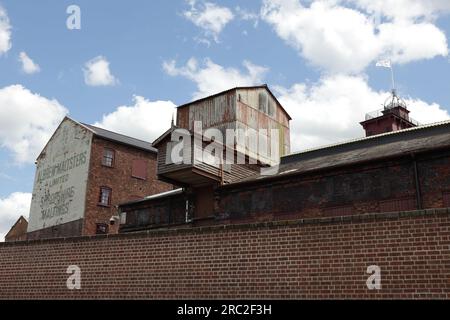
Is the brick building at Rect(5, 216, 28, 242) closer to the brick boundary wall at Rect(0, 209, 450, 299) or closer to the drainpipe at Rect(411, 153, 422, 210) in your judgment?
the brick boundary wall at Rect(0, 209, 450, 299)

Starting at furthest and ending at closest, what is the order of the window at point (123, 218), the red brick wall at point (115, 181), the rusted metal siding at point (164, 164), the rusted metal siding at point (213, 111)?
1. the red brick wall at point (115, 181)
2. the rusted metal siding at point (213, 111)
3. the window at point (123, 218)
4. the rusted metal siding at point (164, 164)

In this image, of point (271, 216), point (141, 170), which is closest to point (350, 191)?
point (271, 216)

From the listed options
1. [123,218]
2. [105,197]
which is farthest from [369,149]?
[105,197]

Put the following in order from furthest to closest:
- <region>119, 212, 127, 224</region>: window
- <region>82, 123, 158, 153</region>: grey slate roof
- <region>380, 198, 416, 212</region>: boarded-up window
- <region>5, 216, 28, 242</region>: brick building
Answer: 1. <region>5, 216, 28, 242</region>: brick building
2. <region>82, 123, 158, 153</region>: grey slate roof
3. <region>119, 212, 127, 224</region>: window
4. <region>380, 198, 416, 212</region>: boarded-up window

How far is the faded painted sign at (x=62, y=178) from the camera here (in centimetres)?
3262

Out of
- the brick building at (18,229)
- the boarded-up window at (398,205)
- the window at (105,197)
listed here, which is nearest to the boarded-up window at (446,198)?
the boarded-up window at (398,205)

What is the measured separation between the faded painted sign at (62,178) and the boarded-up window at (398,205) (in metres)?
21.5

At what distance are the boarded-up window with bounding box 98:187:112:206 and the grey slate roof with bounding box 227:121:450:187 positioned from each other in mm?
14668

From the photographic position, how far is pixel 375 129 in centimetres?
4412

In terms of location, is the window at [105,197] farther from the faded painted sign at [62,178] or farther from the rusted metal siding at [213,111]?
the rusted metal siding at [213,111]

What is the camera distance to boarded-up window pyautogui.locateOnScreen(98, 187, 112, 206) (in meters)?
32.6

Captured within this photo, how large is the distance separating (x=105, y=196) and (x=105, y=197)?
3.0 inches

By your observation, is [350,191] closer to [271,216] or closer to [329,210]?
[329,210]

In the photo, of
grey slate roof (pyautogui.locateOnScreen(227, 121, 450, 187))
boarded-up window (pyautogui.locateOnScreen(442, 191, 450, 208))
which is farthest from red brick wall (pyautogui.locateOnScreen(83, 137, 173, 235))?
boarded-up window (pyautogui.locateOnScreen(442, 191, 450, 208))
